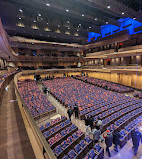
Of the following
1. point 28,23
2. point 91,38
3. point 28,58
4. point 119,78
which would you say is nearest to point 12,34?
point 28,23

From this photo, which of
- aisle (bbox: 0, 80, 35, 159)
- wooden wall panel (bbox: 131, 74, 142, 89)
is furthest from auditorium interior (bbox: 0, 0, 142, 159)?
wooden wall panel (bbox: 131, 74, 142, 89)

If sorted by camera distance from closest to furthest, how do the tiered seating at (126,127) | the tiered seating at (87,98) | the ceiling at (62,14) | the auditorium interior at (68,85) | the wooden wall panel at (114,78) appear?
the auditorium interior at (68,85) → the tiered seating at (126,127) → the tiered seating at (87,98) → the ceiling at (62,14) → the wooden wall panel at (114,78)

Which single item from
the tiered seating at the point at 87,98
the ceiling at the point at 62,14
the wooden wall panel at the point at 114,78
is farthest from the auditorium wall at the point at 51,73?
the tiered seating at the point at 87,98

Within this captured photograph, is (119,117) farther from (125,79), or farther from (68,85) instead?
(125,79)

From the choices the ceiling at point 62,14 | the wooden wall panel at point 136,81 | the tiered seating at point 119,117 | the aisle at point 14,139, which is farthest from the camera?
the wooden wall panel at point 136,81

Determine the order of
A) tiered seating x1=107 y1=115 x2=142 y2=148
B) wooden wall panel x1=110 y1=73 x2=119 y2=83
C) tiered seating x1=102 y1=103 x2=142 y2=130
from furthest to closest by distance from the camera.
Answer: wooden wall panel x1=110 y1=73 x2=119 y2=83 → tiered seating x1=102 y1=103 x2=142 y2=130 → tiered seating x1=107 y1=115 x2=142 y2=148

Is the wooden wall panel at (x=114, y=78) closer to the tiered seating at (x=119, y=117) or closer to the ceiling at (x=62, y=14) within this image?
the ceiling at (x=62, y=14)

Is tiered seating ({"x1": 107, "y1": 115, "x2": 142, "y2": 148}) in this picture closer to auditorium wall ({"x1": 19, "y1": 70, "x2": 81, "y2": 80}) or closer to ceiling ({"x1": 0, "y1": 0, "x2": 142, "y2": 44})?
ceiling ({"x1": 0, "y1": 0, "x2": 142, "y2": 44})

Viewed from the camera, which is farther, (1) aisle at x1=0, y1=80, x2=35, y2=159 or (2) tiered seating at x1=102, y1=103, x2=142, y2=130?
(2) tiered seating at x1=102, y1=103, x2=142, y2=130

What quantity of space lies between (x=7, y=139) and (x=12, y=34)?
912 inches

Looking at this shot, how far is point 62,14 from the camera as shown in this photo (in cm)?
1566

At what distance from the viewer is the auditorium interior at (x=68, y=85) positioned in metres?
2.92

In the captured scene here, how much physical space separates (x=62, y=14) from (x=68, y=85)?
11.6m

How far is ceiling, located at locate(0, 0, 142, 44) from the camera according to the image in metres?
11.1
